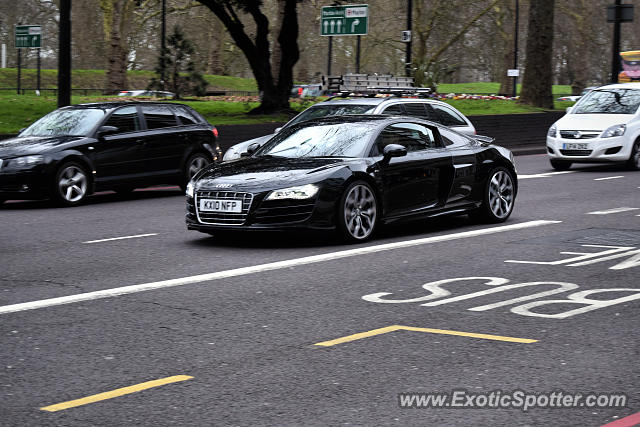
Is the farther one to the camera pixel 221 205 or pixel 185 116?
pixel 185 116

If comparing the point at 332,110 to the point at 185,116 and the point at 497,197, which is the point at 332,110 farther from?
the point at 497,197

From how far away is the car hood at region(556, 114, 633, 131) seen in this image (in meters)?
22.1

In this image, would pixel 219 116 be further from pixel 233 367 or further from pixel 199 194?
pixel 233 367

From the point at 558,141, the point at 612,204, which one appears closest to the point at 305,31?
the point at 558,141

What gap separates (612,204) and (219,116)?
14172 mm

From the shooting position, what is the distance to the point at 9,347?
6484 millimetres

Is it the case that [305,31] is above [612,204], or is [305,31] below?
above

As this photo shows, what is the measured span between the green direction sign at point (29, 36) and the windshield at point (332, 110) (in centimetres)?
1242

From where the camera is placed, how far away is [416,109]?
17.5 meters

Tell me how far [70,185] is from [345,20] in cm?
1474

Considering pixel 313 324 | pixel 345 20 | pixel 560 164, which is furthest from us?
pixel 345 20

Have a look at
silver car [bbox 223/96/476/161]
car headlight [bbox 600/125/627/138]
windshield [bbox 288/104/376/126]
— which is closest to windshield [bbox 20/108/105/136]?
silver car [bbox 223/96/476/161]

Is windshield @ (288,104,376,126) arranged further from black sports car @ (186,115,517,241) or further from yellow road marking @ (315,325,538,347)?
yellow road marking @ (315,325,538,347)

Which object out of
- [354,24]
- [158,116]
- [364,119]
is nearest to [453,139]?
[364,119]
